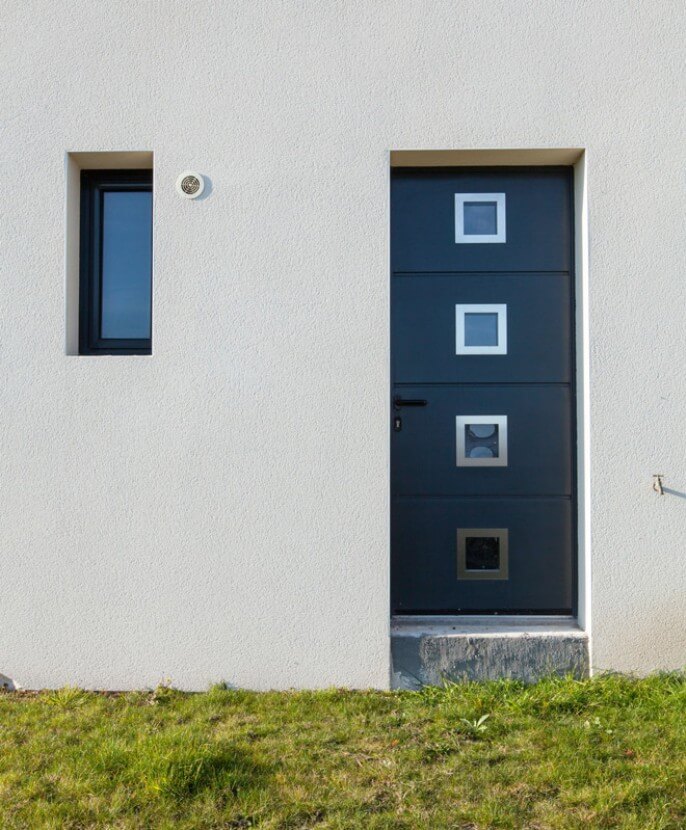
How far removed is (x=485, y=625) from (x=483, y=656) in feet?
0.61

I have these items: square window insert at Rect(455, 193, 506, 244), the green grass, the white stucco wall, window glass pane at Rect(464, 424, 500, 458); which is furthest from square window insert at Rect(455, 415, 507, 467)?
the green grass

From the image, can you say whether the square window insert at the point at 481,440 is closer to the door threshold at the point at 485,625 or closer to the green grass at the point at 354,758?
the door threshold at the point at 485,625

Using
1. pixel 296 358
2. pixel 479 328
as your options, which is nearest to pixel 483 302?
pixel 479 328

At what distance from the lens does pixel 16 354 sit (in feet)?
10.8

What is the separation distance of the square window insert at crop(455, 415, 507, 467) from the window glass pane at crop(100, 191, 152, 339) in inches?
66.7

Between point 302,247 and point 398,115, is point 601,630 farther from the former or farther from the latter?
point 398,115

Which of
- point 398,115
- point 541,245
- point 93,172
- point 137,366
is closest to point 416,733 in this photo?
point 137,366

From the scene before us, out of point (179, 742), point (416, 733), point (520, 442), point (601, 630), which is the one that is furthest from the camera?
point (520, 442)

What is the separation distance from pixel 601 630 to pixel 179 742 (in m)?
1.93

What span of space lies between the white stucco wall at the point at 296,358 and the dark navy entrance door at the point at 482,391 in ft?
0.87

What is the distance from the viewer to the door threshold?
3.21 m

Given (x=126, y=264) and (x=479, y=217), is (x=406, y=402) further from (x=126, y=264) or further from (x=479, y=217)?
(x=126, y=264)

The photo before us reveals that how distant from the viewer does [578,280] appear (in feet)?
11.1

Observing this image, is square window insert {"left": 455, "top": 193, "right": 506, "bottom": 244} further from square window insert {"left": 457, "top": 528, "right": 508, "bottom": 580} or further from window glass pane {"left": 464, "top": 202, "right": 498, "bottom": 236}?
square window insert {"left": 457, "top": 528, "right": 508, "bottom": 580}
